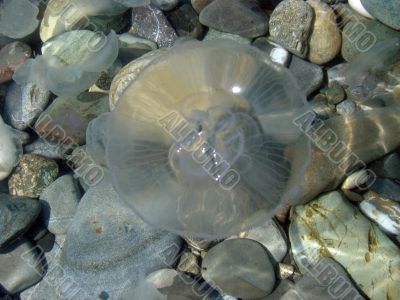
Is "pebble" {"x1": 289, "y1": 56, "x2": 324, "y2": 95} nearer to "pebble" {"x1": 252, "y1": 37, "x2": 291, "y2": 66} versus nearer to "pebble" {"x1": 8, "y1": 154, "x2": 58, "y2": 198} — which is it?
"pebble" {"x1": 252, "y1": 37, "x2": 291, "y2": 66}

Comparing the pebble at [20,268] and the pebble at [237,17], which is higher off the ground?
the pebble at [237,17]

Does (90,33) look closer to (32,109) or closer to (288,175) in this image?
(32,109)

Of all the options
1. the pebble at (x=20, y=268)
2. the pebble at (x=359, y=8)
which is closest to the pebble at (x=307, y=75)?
the pebble at (x=359, y=8)

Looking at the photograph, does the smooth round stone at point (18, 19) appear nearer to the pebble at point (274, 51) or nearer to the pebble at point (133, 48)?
the pebble at point (133, 48)

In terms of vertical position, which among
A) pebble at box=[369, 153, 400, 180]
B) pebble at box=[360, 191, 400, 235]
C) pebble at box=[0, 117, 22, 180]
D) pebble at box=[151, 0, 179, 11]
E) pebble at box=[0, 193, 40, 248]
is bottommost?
pebble at box=[360, 191, 400, 235]

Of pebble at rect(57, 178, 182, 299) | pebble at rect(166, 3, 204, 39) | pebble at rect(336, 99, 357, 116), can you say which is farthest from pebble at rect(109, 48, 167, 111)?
pebble at rect(336, 99, 357, 116)
